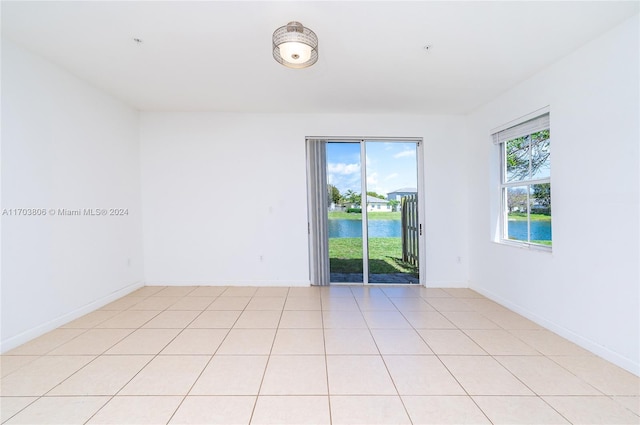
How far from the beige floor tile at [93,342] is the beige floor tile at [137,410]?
0.87 m

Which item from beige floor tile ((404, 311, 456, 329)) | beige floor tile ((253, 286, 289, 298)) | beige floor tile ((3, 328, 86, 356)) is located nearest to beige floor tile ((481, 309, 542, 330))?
beige floor tile ((404, 311, 456, 329))

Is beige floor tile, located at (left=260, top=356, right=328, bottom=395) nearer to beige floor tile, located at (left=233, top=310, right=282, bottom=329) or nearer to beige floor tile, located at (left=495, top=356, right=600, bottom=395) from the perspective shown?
beige floor tile, located at (left=233, top=310, right=282, bottom=329)

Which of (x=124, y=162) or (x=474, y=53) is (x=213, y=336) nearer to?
(x=124, y=162)

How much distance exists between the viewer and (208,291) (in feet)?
12.6

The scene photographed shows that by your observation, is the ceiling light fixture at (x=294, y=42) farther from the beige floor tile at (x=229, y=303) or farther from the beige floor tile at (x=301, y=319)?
the beige floor tile at (x=229, y=303)

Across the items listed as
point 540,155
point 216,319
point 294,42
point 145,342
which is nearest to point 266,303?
point 216,319

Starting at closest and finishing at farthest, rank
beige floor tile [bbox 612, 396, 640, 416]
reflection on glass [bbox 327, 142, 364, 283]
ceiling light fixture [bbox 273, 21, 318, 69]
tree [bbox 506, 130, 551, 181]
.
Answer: beige floor tile [bbox 612, 396, 640, 416] < ceiling light fixture [bbox 273, 21, 318, 69] < tree [bbox 506, 130, 551, 181] < reflection on glass [bbox 327, 142, 364, 283]

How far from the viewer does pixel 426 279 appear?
13.6 feet

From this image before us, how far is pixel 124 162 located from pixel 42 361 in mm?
2554

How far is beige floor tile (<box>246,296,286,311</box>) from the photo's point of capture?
3229 millimetres

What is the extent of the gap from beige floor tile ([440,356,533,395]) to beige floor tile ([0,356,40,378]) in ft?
11.1

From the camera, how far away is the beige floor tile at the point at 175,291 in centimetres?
366

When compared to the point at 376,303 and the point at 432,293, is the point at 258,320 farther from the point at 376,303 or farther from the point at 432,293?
the point at 432,293

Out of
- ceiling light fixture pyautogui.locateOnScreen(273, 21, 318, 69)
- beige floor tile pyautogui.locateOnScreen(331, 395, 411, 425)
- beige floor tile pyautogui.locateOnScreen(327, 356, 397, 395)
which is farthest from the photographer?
ceiling light fixture pyautogui.locateOnScreen(273, 21, 318, 69)
